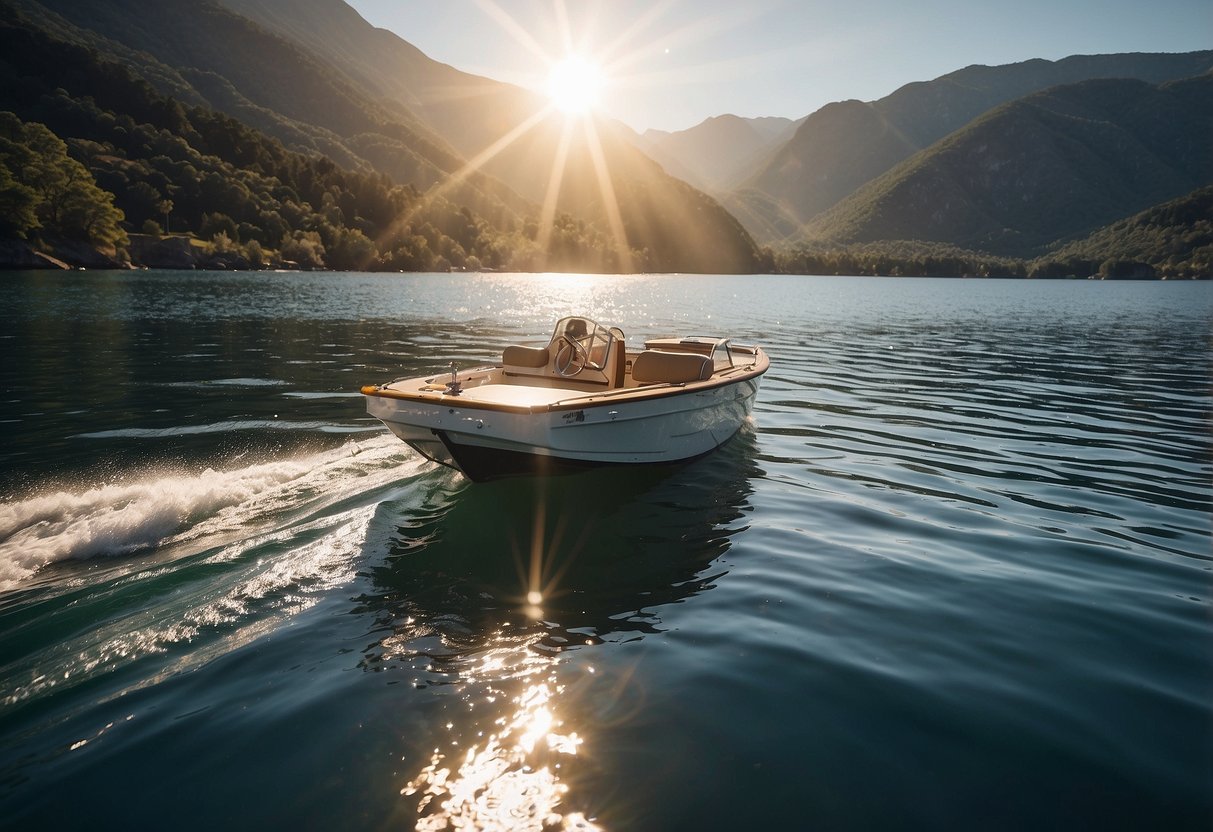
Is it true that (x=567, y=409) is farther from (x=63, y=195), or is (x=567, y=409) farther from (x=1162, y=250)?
(x=1162, y=250)

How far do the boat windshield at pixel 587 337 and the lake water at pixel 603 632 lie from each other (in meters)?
2.30

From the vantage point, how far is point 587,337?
11859 mm

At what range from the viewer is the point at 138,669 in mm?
5184

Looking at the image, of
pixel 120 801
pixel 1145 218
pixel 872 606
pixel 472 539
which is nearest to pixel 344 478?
pixel 472 539

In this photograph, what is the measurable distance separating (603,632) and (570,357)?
6.58 metres

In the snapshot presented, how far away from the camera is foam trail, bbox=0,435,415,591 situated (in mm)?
7164

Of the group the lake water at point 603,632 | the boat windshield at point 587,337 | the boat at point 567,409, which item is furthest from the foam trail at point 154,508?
the boat windshield at point 587,337

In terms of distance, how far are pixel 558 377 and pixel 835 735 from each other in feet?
26.3

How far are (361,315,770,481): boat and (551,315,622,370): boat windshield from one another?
0.06ft

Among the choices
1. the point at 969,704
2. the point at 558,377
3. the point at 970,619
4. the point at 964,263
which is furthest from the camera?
the point at 964,263

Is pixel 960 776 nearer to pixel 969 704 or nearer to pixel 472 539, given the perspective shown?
pixel 969 704

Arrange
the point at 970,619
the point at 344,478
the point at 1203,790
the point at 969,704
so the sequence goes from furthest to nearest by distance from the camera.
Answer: the point at 344,478, the point at 970,619, the point at 969,704, the point at 1203,790

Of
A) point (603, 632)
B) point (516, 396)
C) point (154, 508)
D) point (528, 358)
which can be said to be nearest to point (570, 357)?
point (528, 358)

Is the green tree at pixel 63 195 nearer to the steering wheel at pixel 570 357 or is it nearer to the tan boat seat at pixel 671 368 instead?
the steering wheel at pixel 570 357
